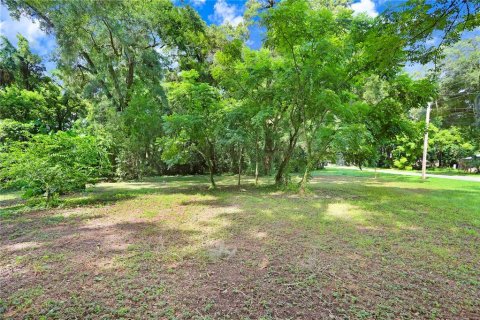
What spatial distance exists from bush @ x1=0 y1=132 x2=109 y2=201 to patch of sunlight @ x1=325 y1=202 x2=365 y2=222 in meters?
6.18

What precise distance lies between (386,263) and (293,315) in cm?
166

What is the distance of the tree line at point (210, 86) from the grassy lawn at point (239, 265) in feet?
8.03

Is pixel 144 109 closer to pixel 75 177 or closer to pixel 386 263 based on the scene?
pixel 75 177

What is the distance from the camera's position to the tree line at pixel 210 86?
575 cm

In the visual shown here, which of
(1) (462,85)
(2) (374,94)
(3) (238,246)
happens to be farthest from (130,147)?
(1) (462,85)

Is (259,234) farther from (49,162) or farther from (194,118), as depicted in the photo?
(194,118)

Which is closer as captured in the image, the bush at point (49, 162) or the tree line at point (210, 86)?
the bush at point (49, 162)

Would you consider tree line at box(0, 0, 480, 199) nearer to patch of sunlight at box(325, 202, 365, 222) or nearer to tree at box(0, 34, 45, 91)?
tree at box(0, 34, 45, 91)

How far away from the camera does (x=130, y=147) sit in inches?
509

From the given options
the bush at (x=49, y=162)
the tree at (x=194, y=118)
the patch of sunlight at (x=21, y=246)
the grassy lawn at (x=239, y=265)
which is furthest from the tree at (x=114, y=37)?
the patch of sunlight at (x=21, y=246)

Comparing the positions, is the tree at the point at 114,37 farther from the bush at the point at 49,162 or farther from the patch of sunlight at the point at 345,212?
the patch of sunlight at the point at 345,212

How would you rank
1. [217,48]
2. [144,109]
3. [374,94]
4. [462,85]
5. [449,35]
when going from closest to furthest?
[449,35], [144,109], [217,48], [374,94], [462,85]

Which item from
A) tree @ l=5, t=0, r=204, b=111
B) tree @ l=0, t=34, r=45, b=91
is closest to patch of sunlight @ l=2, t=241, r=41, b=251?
tree @ l=5, t=0, r=204, b=111

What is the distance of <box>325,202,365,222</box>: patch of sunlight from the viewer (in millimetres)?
5412
